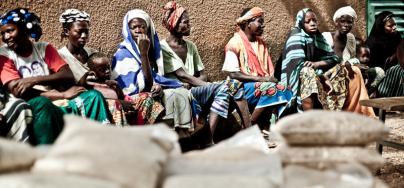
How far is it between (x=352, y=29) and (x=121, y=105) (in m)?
3.79

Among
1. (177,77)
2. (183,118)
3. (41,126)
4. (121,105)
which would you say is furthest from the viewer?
(177,77)

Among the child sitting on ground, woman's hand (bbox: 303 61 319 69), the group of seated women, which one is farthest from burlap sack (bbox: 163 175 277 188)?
woman's hand (bbox: 303 61 319 69)

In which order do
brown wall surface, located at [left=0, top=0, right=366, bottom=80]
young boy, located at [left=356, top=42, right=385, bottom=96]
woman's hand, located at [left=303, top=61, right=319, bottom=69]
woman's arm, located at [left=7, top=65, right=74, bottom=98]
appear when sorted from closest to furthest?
woman's arm, located at [left=7, top=65, right=74, bottom=98] < brown wall surface, located at [left=0, top=0, right=366, bottom=80] < woman's hand, located at [left=303, top=61, right=319, bottom=69] < young boy, located at [left=356, top=42, right=385, bottom=96]

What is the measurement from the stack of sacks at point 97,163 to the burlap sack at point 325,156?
364mm

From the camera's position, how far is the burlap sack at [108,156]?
1.64 m

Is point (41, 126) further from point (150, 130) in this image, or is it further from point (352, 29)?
point (352, 29)

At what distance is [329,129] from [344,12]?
19.6 ft

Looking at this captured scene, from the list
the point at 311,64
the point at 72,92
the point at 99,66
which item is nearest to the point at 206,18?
the point at 311,64

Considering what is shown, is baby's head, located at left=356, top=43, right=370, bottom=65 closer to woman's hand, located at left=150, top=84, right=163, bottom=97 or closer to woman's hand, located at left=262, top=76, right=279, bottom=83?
woman's hand, located at left=262, top=76, right=279, bottom=83

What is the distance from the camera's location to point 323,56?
7.25m

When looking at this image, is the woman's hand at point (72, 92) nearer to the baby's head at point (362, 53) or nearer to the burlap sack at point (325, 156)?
the burlap sack at point (325, 156)

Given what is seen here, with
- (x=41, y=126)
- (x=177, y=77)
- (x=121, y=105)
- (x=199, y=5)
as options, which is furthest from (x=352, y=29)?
(x=41, y=126)

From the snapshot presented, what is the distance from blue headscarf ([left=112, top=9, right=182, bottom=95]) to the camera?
5844 millimetres

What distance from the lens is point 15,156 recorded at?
171 centimetres
